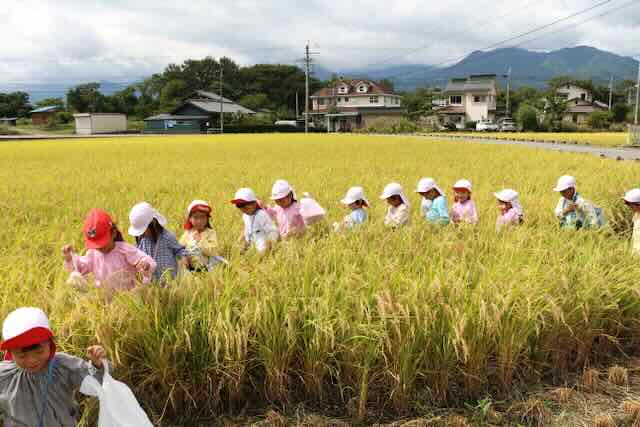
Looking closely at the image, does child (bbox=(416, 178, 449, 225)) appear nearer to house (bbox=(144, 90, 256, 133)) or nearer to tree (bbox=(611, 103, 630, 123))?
house (bbox=(144, 90, 256, 133))

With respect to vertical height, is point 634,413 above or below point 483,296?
below

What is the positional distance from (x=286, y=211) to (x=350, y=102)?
59520mm

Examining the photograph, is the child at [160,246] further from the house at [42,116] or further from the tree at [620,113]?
the house at [42,116]

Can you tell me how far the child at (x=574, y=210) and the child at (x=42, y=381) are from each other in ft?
13.4

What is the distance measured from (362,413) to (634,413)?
1.27m

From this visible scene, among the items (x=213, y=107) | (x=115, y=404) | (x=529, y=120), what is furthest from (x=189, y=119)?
(x=115, y=404)

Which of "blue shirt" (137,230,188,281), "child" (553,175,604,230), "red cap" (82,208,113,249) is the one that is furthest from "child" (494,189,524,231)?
"red cap" (82,208,113,249)

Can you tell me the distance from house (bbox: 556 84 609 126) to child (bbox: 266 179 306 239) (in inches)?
2108

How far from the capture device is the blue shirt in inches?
122

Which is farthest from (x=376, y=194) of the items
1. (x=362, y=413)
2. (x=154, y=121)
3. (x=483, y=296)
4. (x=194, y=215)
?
(x=154, y=121)

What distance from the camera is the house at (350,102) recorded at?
179ft

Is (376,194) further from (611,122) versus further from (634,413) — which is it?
(611,122)

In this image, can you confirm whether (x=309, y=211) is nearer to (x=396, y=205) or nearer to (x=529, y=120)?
(x=396, y=205)

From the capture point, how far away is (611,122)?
45000mm
